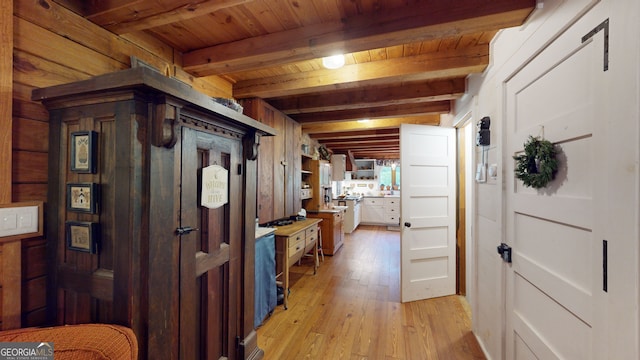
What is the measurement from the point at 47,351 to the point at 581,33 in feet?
7.52

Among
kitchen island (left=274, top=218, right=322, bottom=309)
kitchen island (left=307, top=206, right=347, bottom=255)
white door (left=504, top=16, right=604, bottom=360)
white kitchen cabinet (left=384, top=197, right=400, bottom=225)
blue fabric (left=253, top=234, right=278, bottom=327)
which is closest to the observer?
white door (left=504, top=16, right=604, bottom=360)

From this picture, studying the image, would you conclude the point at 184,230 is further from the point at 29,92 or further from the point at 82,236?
the point at 29,92

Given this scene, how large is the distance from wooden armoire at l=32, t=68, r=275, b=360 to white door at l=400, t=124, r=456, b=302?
7.16 feet

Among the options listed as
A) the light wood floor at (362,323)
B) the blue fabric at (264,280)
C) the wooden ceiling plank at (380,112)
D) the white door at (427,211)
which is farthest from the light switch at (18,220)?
the wooden ceiling plank at (380,112)

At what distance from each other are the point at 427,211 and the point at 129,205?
2757mm

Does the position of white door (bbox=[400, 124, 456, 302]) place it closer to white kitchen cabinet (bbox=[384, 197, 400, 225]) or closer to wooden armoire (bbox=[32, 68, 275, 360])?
wooden armoire (bbox=[32, 68, 275, 360])

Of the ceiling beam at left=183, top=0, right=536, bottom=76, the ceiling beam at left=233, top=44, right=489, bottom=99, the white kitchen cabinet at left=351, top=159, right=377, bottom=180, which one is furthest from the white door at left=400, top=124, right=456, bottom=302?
the white kitchen cabinet at left=351, top=159, right=377, bottom=180

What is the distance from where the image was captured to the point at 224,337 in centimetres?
154

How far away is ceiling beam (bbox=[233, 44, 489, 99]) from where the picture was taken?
190 cm

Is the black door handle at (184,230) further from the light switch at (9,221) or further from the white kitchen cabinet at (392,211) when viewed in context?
the white kitchen cabinet at (392,211)

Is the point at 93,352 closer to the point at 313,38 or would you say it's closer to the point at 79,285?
the point at 79,285

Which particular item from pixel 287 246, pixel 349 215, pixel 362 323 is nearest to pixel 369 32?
pixel 287 246

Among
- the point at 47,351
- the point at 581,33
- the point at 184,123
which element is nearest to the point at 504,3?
the point at 581,33

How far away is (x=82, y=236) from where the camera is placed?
1.06 metres
